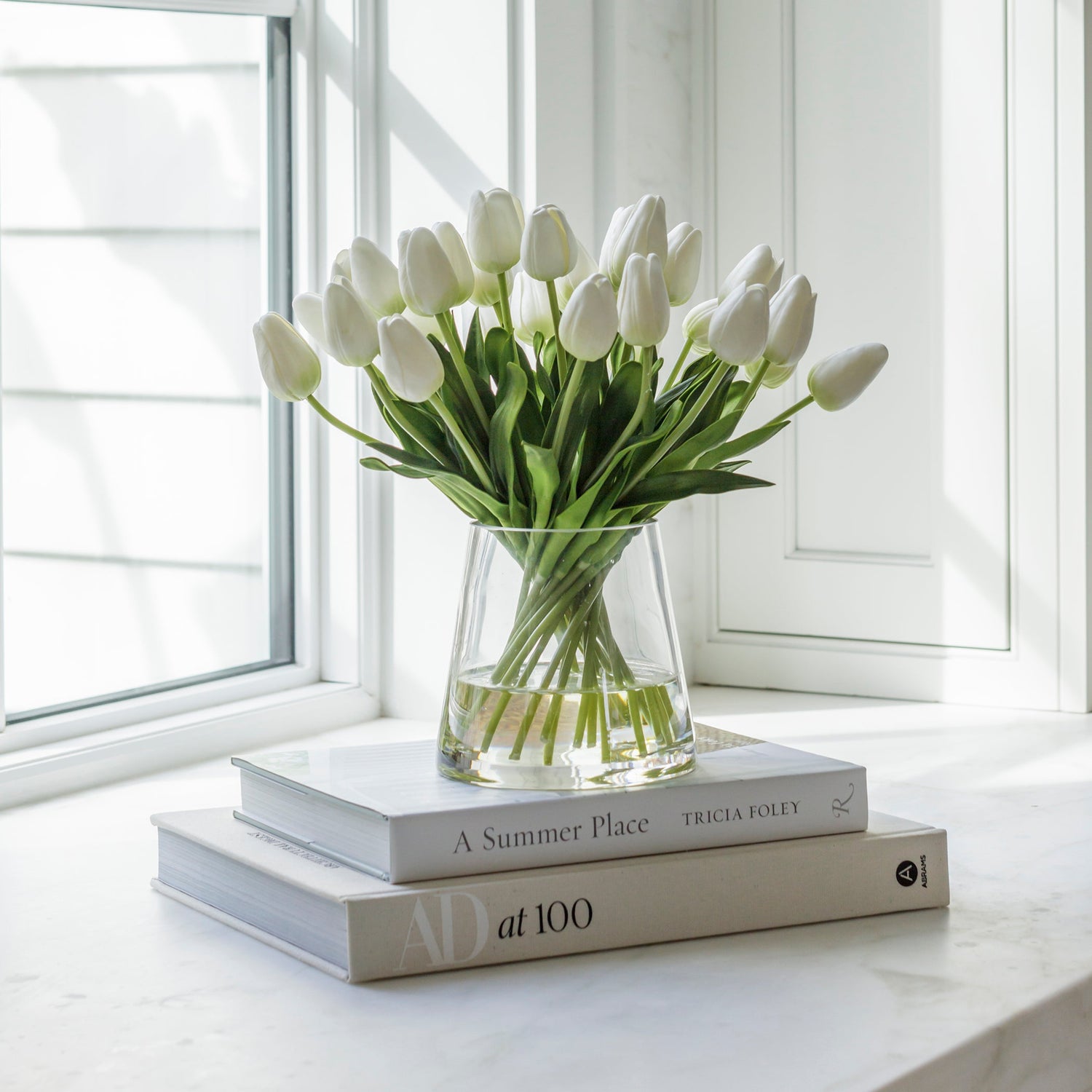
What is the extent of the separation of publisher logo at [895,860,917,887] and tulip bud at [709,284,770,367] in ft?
1.00

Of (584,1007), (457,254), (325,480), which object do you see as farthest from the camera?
(325,480)

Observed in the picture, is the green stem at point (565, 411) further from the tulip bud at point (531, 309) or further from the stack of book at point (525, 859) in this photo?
the stack of book at point (525, 859)

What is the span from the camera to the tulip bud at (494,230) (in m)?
0.74

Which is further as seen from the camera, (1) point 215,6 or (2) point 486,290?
(1) point 215,6

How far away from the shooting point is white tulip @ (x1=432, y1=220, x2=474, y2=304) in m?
0.77

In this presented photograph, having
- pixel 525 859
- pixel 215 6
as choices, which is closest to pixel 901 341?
pixel 215 6

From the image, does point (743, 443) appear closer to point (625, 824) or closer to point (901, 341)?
point (625, 824)

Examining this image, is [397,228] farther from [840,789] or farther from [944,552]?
[840,789]

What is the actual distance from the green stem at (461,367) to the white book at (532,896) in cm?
25

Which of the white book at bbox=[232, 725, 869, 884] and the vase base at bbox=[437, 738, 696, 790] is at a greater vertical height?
the vase base at bbox=[437, 738, 696, 790]

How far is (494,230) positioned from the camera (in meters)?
0.74

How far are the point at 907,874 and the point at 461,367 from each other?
382 mm

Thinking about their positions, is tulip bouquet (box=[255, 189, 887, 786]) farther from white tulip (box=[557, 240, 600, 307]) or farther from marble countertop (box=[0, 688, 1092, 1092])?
marble countertop (box=[0, 688, 1092, 1092])

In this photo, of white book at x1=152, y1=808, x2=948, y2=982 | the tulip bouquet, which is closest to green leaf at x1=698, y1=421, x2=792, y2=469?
the tulip bouquet
